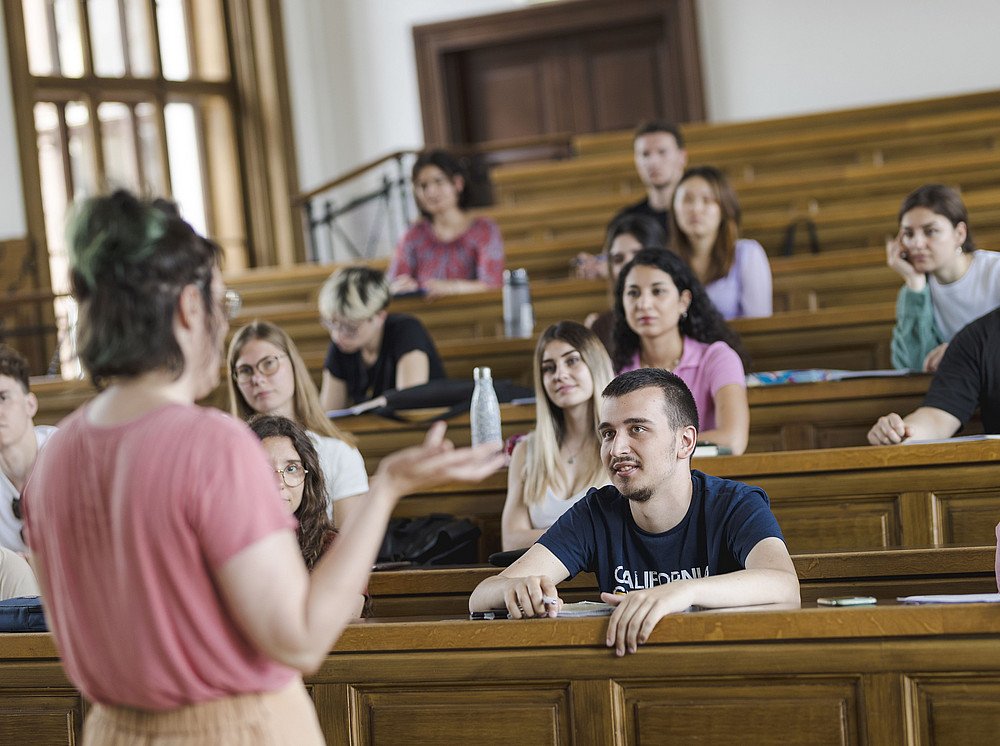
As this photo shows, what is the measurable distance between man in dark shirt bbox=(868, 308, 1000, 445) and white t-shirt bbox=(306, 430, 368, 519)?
1.25 meters

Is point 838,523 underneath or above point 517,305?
underneath

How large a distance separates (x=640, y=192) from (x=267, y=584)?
487 cm

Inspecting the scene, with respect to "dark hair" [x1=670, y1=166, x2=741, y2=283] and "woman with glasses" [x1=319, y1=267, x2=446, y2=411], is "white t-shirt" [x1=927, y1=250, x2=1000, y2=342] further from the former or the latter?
"woman with glasses" [x1=319, y1=267, x2=446, y2=411]

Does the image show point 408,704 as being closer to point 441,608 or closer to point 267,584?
point 441,608

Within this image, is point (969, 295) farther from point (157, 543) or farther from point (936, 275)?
point (157, 543)

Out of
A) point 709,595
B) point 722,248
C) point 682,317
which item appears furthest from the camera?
point 722,248

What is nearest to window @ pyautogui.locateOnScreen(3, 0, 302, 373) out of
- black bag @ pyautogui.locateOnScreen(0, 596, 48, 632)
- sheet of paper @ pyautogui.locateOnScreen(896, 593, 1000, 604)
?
black bag @ pyautogui.locateOnScreen(0, 596, 48, 632)

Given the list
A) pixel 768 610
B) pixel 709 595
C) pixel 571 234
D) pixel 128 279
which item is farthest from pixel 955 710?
pixel 571 234

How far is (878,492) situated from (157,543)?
1811 millimetres

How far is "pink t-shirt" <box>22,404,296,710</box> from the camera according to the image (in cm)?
96

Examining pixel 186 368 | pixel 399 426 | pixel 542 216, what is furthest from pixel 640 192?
pixel 186 368

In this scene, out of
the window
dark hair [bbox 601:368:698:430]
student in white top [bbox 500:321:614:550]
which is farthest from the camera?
the window

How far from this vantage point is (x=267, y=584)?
96 centimetres

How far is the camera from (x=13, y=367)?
9.14ft
